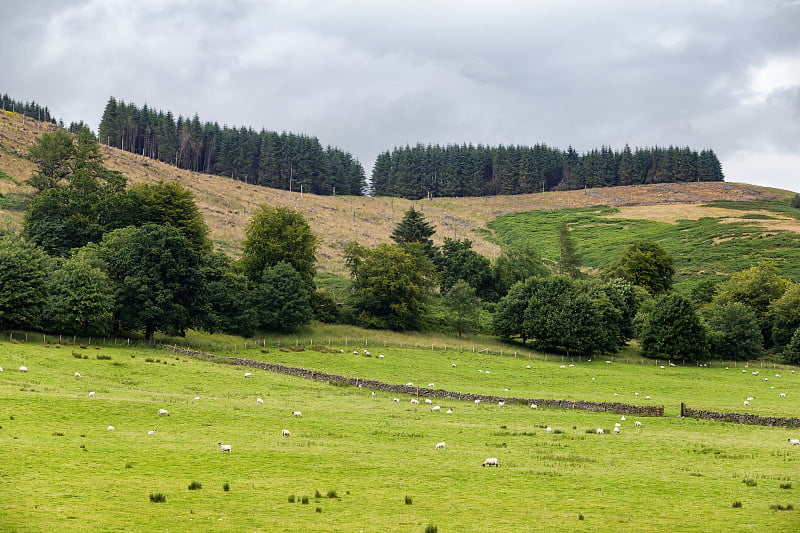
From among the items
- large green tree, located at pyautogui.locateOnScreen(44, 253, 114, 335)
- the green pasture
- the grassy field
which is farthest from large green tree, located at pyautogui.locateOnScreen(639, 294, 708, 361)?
large green tree, located at pyautogui.locateOnScreen(44, 253, 114, 335)

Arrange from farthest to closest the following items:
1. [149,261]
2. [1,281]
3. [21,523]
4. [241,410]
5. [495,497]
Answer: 1. [149,261]
2. [1,281]
3. [241,410]
4. [495,497]
5. [21,523]

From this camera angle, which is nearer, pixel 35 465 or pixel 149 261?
pixel 35 465

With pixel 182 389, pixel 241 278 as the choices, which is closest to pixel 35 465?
pixel 182 389

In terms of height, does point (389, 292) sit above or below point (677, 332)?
above

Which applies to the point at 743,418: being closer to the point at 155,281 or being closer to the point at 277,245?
the point at 155,281

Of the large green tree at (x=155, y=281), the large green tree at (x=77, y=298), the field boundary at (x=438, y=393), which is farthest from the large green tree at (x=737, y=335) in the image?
the large green tree at (x=77, y=298)

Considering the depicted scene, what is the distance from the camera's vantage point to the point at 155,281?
79375 millimetres

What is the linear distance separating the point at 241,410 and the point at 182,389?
11.6 meters

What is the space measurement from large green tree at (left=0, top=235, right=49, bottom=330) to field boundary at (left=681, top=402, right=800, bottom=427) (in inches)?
2344

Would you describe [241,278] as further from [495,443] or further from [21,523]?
[21,523]

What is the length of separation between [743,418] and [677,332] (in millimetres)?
45750

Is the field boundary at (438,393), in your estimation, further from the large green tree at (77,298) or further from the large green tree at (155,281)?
the large green tree at (77,298)

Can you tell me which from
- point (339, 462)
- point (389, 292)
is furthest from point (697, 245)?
point (339, 462)

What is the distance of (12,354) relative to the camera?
58344 millimetres
